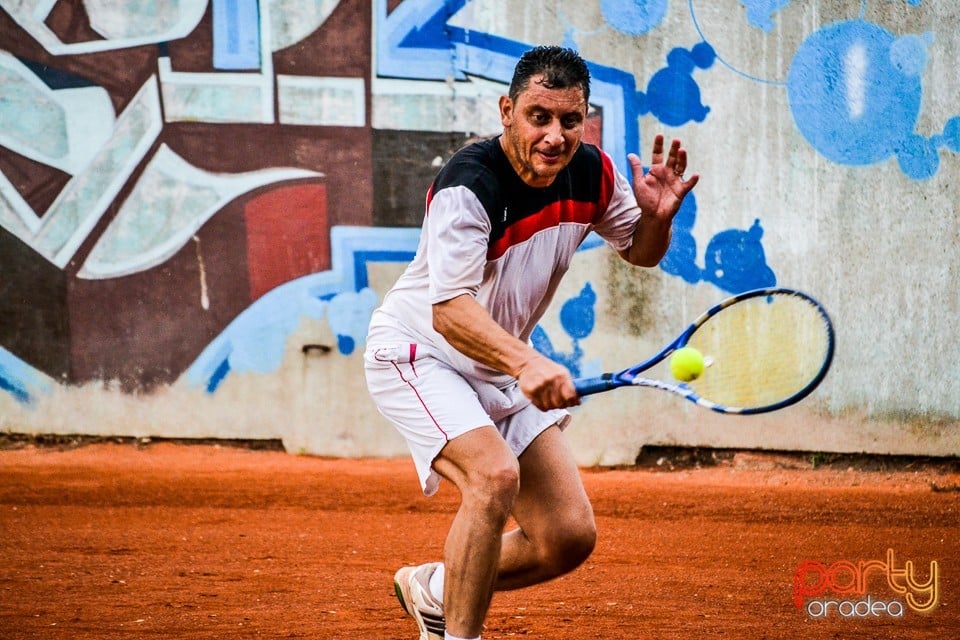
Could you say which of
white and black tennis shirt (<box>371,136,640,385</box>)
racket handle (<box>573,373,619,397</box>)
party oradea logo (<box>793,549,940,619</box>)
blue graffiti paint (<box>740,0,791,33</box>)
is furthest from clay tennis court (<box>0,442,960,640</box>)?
blue graffiti paint (<box>740,0,791,33</box>)

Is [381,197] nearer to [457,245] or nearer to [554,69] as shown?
[554,69]

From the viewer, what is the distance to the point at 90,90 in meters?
7.24

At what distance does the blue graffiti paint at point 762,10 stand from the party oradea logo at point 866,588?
3388mm

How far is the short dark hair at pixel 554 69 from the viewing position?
330cm

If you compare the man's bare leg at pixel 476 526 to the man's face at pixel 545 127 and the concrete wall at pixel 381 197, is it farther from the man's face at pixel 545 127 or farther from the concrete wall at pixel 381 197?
the concrete wall at pixel 381 197

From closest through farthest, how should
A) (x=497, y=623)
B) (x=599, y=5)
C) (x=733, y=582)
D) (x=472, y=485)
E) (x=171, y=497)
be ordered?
(x=472, y=485), (x=497, y=623), (x=733, y=582), (x=171, y=497), (x=599, y=5)

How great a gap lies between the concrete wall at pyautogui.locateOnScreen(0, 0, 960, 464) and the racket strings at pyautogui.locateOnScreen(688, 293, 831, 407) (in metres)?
2.11

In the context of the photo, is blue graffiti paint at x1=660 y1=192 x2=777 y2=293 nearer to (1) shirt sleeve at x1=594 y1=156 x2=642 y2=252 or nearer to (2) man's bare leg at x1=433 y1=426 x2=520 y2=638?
(1) shirt sleeve at x1=594 y1=156 x2=642 y2=252

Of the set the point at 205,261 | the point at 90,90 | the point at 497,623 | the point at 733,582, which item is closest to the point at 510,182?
the point at 497,623

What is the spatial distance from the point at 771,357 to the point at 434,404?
1503 mm

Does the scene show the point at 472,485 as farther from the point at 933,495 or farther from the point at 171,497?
the point at 933,495

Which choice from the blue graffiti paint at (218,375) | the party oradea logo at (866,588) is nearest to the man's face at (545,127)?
the party oradea logo at (866,588)

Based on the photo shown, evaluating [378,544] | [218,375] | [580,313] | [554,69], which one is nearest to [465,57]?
[580,313]

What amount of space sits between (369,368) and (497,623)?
4.15ft
